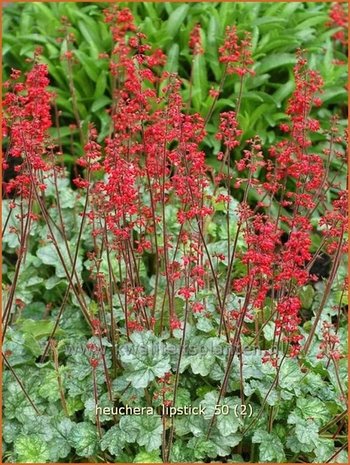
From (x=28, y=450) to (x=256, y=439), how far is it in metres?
1.06

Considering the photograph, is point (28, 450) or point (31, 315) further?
point (31, 315)

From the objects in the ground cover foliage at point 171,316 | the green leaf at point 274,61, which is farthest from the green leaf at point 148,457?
the green leaf at point 274,61

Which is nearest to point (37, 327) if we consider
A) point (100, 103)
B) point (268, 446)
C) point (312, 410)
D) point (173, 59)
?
point (268, 446)

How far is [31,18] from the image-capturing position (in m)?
6.53

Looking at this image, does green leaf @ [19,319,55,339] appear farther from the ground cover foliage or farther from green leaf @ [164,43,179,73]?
green leaf @ [164,43,179,73]

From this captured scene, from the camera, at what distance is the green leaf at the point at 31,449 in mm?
3680

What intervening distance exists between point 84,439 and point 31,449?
0.25 metres

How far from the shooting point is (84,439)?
3748mm

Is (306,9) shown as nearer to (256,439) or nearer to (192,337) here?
(192,337)

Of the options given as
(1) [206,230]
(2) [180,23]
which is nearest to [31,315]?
(1) [206,230]

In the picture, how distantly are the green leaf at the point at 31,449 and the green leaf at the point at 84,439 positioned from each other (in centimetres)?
14

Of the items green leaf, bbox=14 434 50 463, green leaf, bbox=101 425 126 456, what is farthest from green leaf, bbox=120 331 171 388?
green leaf, bbox=14 434 50 463

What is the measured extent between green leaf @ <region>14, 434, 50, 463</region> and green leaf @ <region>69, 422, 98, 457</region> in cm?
14

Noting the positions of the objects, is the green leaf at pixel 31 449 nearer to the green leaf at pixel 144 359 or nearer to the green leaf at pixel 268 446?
the green leaf at pixel 144 359
